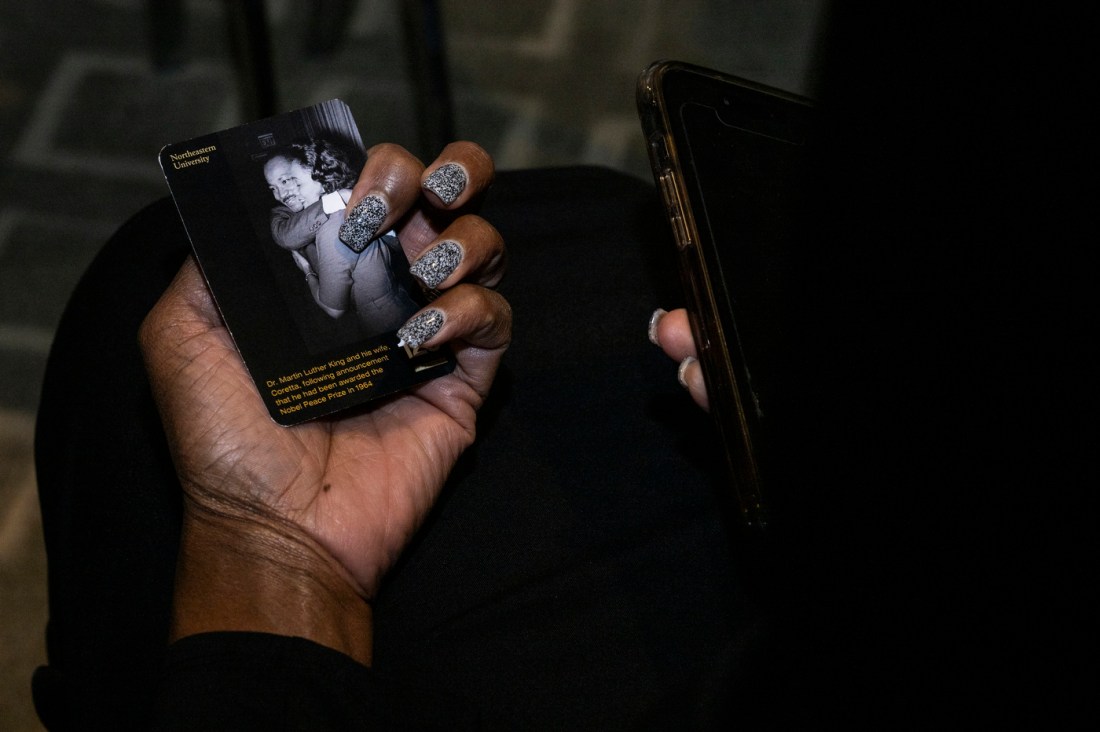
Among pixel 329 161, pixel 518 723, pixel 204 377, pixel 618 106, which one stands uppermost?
pixel 329 161

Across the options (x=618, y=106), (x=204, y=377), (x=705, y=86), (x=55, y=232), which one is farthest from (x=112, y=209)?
(x=705, y=86)

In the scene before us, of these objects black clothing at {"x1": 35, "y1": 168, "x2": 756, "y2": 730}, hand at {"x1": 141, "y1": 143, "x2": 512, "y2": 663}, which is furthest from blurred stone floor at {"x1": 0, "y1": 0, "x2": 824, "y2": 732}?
hand at {"x1": 141, "y1": 143, "x2": 512, "y2": 663}

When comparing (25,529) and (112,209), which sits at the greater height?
(112,209)

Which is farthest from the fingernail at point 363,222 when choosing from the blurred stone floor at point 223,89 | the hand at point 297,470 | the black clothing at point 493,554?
the blurred stone floor at point 223,89

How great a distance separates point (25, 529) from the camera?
4.53 feet

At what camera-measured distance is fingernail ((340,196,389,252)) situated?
0.73 meters

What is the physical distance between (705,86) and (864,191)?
1.00ft

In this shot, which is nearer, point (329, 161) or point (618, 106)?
point (329, 161)

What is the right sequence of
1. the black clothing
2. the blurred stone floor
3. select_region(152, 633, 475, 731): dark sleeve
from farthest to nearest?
the blurred stone floor → the black clothing → select_region(152, 633, 475, 731): dark sleeve

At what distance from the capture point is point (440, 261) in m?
0.74

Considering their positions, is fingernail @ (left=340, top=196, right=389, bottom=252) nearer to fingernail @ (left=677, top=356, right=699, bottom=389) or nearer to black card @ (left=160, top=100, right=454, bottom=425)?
black card @ (left=160, top=100, right=454, bottom=425)

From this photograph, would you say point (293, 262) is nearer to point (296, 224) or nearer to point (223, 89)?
point (296, 224)

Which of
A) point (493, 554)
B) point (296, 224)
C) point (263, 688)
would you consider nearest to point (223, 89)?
point (296, 224)

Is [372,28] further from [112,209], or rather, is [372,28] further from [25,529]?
[25,529]
